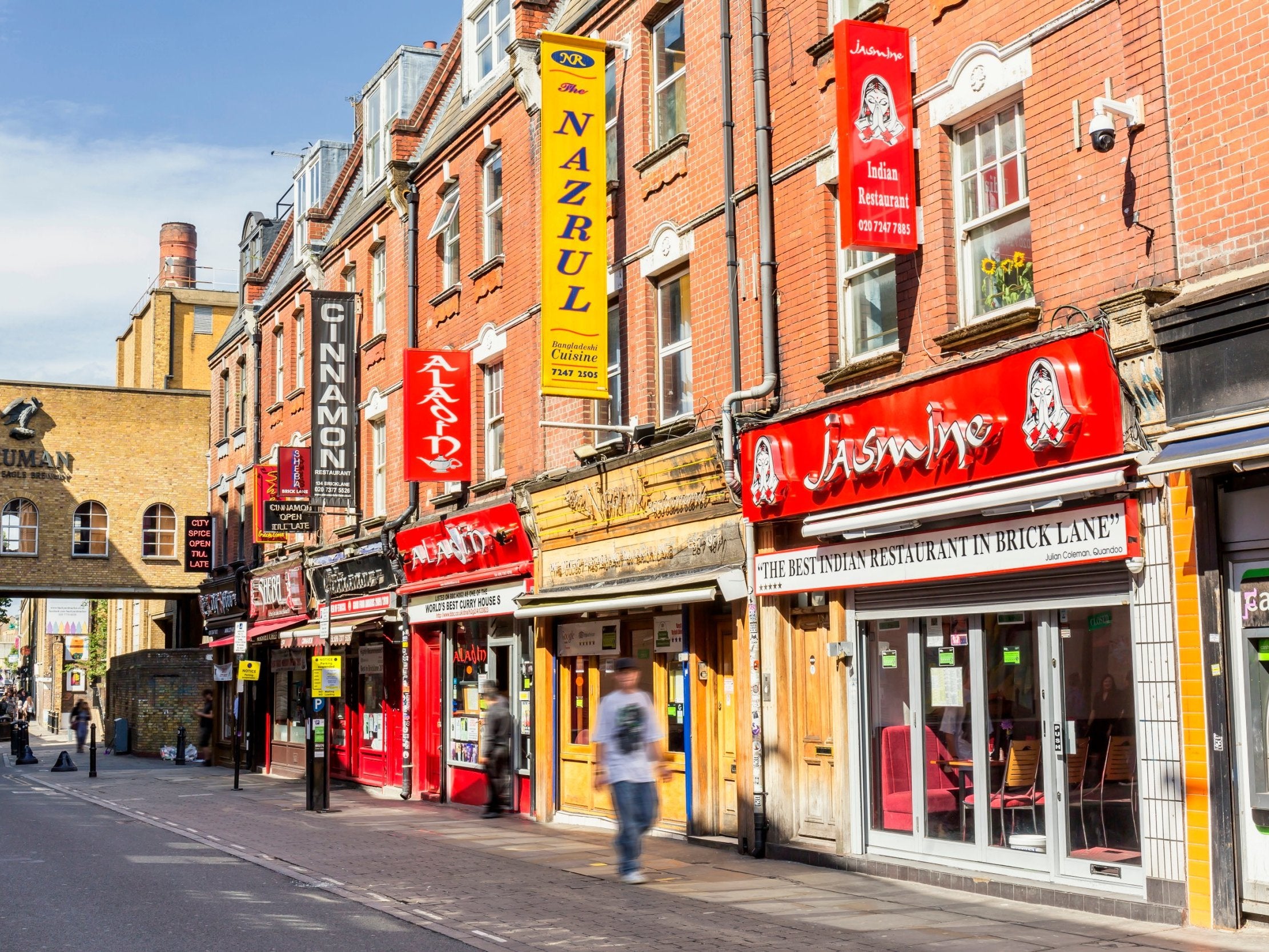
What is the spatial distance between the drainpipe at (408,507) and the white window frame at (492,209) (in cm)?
283

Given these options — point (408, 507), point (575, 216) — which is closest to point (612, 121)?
point (575, 216)

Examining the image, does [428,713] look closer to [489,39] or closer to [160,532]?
[489,39]

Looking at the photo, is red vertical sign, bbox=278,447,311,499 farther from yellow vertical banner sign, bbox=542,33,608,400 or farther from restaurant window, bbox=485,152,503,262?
yellow vertical banner sign, bbox=542,33,608,400

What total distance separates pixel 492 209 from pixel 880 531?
36.2ft

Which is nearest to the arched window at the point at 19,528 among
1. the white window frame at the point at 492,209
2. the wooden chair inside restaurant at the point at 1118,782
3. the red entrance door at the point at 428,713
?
the red entrance door at the point at 428,713

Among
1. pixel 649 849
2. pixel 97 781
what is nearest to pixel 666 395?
pixel 649 849

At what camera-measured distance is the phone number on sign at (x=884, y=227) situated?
39.5ft

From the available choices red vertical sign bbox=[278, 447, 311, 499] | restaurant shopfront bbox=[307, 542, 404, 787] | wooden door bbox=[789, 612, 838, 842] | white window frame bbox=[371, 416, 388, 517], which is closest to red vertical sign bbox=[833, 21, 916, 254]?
wooden door bbox=[789, 612, 838, 842]

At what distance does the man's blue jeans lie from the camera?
1197 centimetres

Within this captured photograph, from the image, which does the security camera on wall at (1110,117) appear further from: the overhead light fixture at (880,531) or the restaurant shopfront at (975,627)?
the overhead light fixture at (880,531)

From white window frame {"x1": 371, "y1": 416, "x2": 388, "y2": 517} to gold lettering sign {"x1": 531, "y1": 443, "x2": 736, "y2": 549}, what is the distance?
7777 mm

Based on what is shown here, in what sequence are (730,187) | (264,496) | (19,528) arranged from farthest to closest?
1. (19,528)
2. (264,496)
3. (730,187)

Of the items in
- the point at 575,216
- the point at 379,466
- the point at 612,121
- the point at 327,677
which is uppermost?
the point at 612,121

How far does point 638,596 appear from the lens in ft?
52.7
